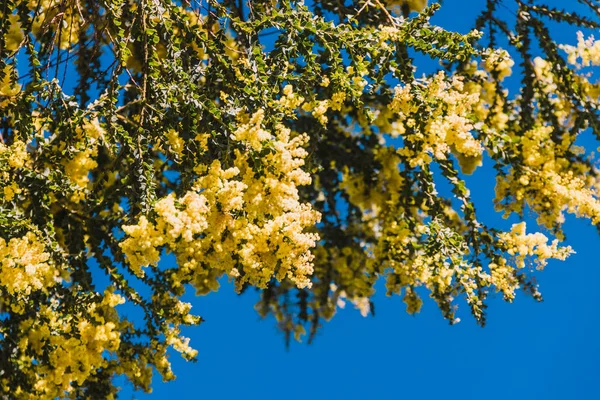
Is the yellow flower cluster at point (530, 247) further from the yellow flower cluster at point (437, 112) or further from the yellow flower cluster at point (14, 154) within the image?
the yellow flower cluster at point (14, 154)

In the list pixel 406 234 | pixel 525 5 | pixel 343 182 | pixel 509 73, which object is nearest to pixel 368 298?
pixel 343 182

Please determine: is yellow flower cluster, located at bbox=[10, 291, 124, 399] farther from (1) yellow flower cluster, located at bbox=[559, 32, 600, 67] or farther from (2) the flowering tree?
(1) yellow flower cluster, located at bbox=[559, 32, 600, 67]

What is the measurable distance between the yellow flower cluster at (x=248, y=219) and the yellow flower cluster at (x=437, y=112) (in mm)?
685

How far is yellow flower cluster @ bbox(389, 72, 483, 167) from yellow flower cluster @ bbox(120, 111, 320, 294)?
0.68 metres

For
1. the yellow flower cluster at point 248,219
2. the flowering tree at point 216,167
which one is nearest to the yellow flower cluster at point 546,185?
the flowering tree at point 216,167

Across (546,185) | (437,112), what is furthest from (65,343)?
A: (546,185)

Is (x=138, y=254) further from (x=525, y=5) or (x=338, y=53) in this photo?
(x=525, y=5)

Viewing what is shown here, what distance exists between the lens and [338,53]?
119 inches

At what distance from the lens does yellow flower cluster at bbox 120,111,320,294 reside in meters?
2.43

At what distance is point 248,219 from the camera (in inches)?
104

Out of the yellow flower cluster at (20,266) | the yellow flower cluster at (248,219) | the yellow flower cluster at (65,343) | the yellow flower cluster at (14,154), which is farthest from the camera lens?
the yellow flower cluster at (65,343)

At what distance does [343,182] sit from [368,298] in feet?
2.95

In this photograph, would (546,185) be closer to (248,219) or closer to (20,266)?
(248,219)

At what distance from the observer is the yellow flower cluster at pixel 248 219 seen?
243 centimetres
